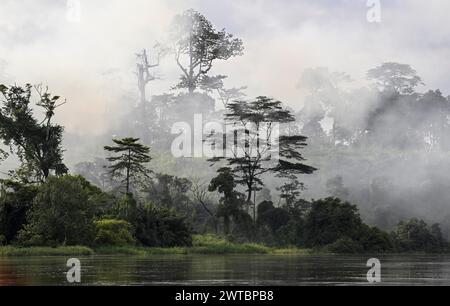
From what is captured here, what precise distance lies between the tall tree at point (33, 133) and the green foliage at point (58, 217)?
1146 cm

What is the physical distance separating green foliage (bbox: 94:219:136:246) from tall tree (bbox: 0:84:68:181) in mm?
10640

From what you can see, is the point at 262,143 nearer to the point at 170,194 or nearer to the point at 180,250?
the point at 170,194

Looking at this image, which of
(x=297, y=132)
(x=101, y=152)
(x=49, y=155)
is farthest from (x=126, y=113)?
(x=49, y=155)

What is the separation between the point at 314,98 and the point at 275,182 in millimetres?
27054

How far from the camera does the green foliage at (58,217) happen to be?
1989 inches

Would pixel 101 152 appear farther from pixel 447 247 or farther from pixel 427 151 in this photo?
pixel 447 247

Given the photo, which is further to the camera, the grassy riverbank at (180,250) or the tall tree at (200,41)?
the tall tree at (200,41)

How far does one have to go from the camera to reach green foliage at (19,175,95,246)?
50531mm

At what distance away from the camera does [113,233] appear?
53.4 m

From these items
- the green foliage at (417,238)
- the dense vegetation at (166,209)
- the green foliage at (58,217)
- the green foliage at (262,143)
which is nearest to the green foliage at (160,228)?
the dense vegetation at (166,209)

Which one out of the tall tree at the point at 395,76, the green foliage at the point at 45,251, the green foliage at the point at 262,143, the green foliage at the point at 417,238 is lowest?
the green foliage at the point at 45,251

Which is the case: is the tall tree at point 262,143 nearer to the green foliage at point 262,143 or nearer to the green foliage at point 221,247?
the green foliage at point 262,143

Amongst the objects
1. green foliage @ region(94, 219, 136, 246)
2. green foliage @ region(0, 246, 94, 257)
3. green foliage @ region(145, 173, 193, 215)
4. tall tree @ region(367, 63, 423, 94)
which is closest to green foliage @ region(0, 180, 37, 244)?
green foliage @ region(0, 246, 94, 257)

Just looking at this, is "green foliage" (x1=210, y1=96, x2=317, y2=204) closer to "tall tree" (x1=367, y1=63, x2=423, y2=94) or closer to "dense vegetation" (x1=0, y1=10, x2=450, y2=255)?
"dense vegetation" (x1=0, y1=10, x2=450, y2=255)
